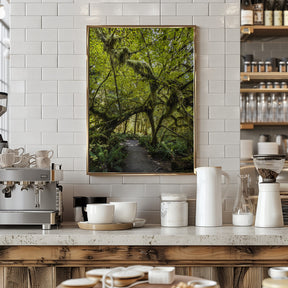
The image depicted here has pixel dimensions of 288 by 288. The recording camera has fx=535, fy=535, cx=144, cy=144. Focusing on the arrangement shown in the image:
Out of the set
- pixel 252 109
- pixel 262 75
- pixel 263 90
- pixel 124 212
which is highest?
pixel 262 75

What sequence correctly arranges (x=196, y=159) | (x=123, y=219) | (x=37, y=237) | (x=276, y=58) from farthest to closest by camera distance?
(x=276, y=58)
(x=196, y=159)
(x=123, y=219)
(x=37, y=237)

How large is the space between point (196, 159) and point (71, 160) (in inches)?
31.5

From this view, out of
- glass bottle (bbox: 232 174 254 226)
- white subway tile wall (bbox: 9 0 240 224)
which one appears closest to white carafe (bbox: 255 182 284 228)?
glass bottle (bbox: 232 174 254 226)

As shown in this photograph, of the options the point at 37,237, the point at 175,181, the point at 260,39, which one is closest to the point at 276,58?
the point at 260,39

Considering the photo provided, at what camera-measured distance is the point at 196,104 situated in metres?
3.42

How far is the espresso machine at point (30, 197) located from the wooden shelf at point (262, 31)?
8.73 ft

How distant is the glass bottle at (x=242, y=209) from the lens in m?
3.20

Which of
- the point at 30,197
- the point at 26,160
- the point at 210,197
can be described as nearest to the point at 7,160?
the point at 26,160

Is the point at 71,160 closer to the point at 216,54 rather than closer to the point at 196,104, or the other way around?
the point at 196,104

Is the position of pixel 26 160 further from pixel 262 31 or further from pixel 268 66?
pixel 262 31

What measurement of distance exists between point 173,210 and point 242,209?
0.42 meters

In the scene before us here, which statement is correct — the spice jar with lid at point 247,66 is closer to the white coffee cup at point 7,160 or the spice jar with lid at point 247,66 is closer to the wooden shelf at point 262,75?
the wooden shelf at point 262,75

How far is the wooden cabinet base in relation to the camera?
109 inches

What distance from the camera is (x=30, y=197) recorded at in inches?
123
